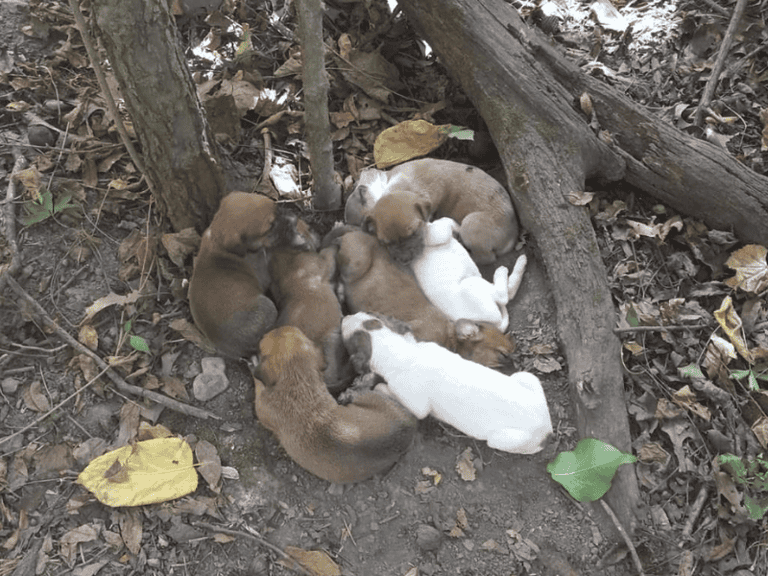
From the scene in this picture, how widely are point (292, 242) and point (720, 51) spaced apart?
150 inches

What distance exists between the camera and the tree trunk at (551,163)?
136 inches

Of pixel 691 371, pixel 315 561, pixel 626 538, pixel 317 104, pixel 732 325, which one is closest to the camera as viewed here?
pixel 626 538

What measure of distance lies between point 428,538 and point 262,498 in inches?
40.1

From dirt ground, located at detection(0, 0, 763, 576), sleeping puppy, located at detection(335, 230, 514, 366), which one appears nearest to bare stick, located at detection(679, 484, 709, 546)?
dirt ground, located at detection(0, 0, 763, 576)

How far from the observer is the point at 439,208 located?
443cm

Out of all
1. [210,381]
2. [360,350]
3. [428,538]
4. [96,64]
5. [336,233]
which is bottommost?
[428,538]

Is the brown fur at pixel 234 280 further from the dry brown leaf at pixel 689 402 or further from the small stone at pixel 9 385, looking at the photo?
the dry brown leaf at pixel 689 402

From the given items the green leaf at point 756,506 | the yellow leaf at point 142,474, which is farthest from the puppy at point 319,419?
the green leaf at point 756,506

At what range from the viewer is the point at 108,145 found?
451cm

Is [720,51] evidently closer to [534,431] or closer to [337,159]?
[337,159]

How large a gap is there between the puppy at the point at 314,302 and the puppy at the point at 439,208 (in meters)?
0.47

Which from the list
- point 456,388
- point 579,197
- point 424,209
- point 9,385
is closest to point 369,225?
point 424,209

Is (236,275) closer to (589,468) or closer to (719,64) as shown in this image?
(589,468)

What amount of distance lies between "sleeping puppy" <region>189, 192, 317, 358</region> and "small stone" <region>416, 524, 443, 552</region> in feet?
5.07
